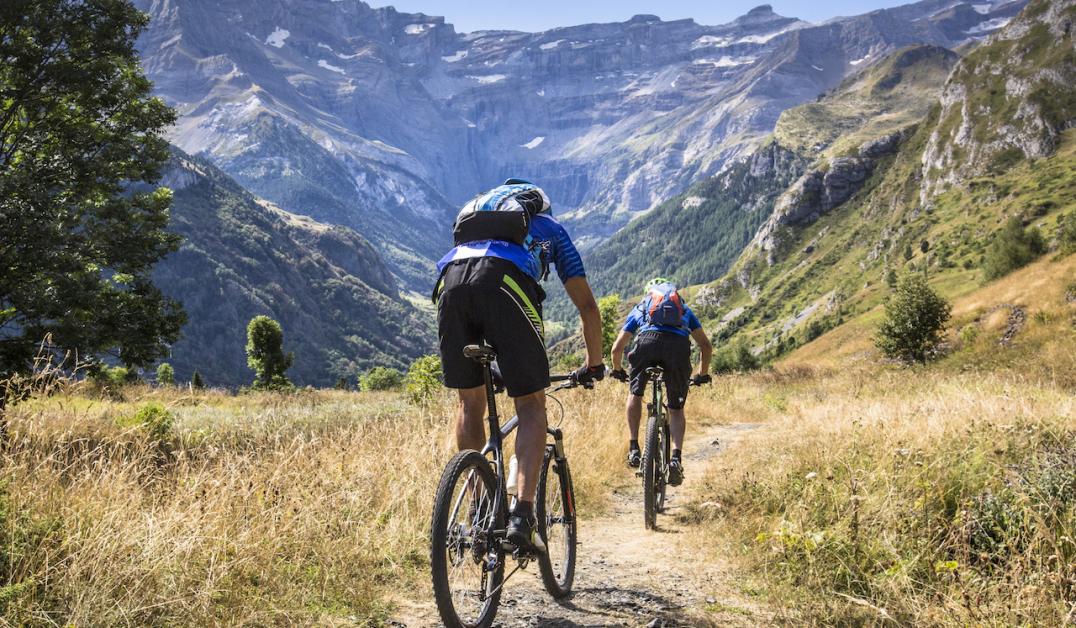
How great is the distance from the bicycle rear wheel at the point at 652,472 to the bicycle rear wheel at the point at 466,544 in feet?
11.5

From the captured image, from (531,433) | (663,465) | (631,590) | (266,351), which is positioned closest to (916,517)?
(631,590)

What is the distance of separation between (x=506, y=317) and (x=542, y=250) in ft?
2.59

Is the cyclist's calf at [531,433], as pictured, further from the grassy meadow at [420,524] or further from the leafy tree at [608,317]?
the leafy tree at [608,317]

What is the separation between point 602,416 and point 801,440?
415cm

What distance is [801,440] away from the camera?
7301 millimetres

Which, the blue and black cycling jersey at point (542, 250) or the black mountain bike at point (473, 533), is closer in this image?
the black mountain bike at point (473, 533)

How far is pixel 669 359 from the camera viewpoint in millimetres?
7746

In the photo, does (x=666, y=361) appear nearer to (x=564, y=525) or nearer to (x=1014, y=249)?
(x=564, y=525)

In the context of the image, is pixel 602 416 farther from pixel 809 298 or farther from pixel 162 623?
pixel 809 298

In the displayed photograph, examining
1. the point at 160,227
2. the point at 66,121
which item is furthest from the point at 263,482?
the point at 66,121

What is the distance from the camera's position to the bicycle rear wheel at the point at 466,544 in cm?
351

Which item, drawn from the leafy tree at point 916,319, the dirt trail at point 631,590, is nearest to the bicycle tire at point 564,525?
the dirt trail at point 631,590

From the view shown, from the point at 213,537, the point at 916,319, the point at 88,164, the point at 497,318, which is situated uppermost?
the point at 88,164

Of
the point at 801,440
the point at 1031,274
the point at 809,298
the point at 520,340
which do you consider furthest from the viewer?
the point at 809,298
